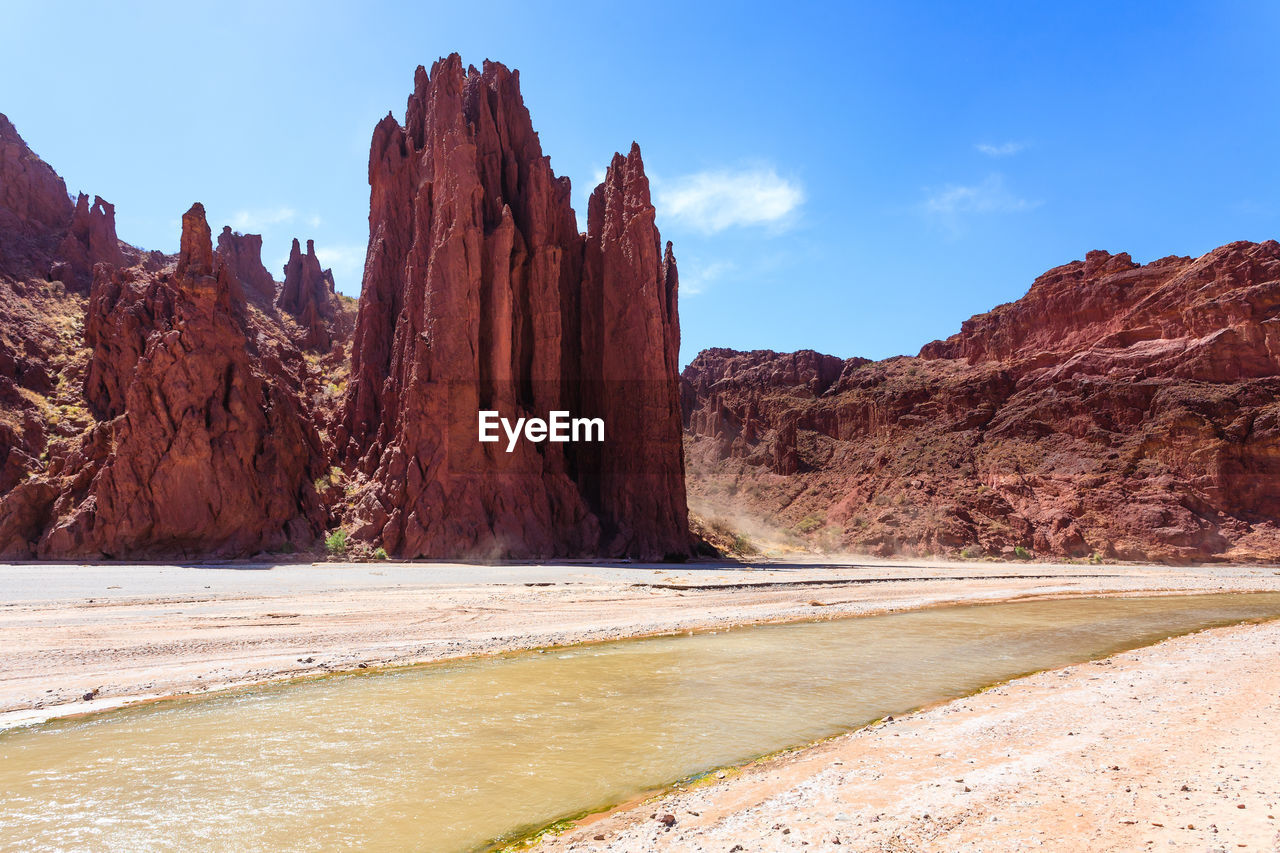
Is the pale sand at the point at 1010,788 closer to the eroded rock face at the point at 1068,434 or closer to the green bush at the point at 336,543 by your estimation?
the green bush at the point at 336,543

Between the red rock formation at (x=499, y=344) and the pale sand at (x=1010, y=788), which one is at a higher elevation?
the red rock formation at (x=499, y=344)

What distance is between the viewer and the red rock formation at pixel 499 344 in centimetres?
3747

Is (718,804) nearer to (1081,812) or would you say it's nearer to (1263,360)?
(1081,812)

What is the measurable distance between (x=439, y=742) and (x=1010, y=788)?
19.2ft

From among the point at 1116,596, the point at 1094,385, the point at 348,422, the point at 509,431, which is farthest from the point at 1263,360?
the point at 348,422

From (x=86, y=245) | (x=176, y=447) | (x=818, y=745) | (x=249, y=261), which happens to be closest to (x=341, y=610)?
(x=818, y=745)

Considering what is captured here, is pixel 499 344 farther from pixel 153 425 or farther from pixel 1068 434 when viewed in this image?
pixel 1068 434

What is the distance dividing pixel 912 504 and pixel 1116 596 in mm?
35676

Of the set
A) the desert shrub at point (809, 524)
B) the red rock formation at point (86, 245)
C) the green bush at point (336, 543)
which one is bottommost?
the desert shrub at point (809, 524)

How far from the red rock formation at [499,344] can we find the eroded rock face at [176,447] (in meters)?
5.14

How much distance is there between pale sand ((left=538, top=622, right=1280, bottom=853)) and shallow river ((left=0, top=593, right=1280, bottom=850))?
0.92 metres

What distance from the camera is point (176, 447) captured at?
33.1 meters

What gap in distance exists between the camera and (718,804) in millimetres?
6035

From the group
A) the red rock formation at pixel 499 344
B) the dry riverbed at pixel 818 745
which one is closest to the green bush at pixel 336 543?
the red rock formation at pixel 499 344
